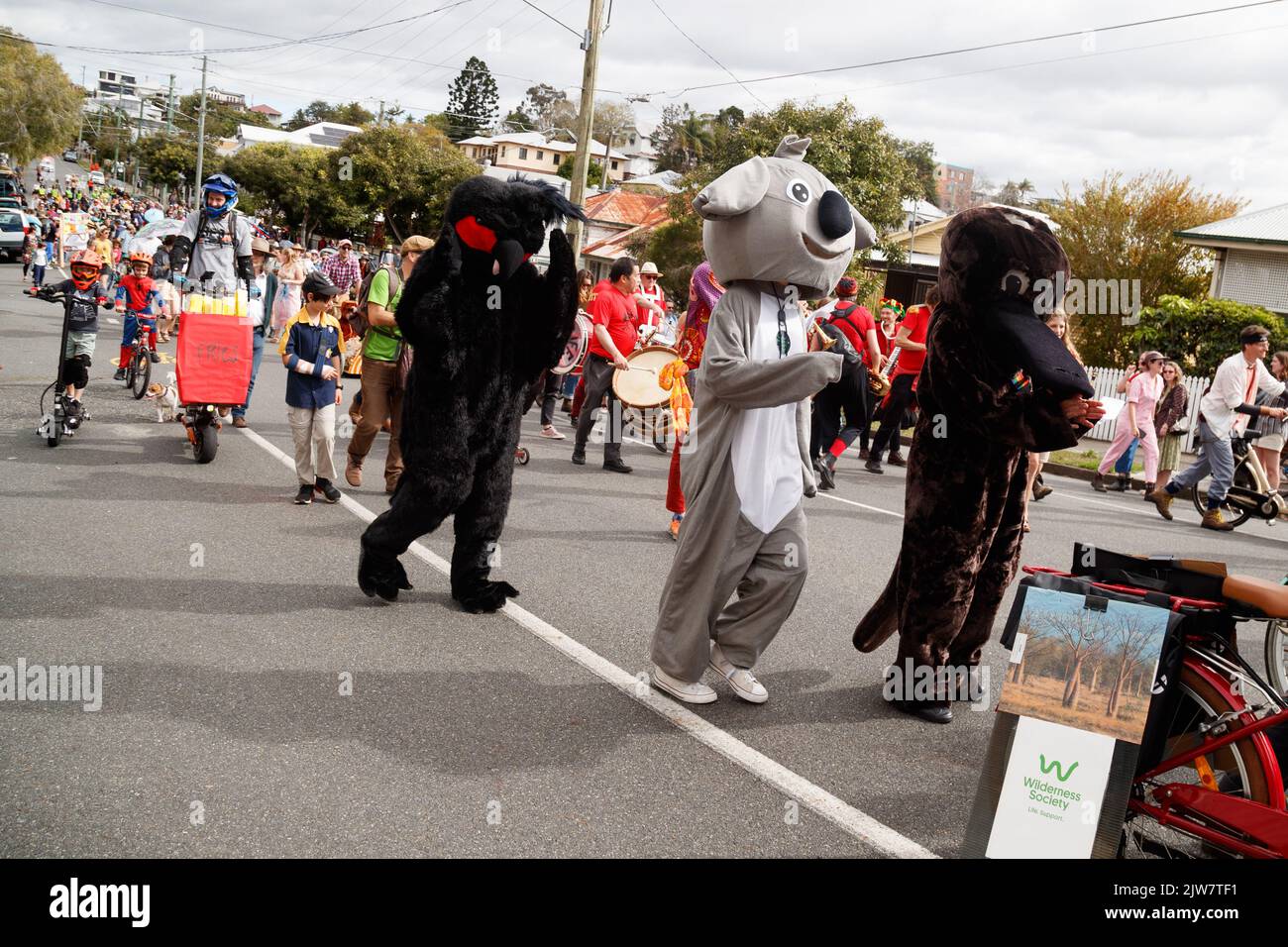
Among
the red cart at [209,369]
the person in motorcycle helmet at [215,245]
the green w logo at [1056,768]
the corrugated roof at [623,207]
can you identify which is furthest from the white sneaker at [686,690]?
the corrugated roof at [623,207]

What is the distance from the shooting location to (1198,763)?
3.48 metres

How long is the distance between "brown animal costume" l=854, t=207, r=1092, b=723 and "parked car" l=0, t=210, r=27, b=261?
3920cm

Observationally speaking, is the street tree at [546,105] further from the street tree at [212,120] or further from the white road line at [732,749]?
the white road line at [732,749]

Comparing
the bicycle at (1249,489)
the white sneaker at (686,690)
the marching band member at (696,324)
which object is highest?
the marching band member at (696,324)

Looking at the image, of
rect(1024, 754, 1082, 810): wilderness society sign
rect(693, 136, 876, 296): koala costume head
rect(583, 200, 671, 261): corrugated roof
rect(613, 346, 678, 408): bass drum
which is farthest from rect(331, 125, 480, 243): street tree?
rect(1024, 754, 1082, 810): wilderness society sign

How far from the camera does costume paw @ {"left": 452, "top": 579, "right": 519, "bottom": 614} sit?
6168mm

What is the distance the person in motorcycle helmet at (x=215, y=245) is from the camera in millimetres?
10594

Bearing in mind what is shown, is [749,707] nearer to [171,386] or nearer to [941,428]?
[941,428]

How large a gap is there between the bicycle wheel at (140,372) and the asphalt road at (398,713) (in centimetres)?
475

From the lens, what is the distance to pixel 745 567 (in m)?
4.89

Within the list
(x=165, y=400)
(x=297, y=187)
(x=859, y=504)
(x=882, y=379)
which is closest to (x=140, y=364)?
(x=165, y=400)

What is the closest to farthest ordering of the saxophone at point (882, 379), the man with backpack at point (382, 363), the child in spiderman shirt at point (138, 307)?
the man with backpack at point (382, 363)
the saxophone at point (882, 379)
the child in spiderman shirt at point (138, 307)

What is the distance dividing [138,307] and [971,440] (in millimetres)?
11981

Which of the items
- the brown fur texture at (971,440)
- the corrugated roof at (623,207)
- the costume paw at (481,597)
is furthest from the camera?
the corrugated roof at (623,207)
